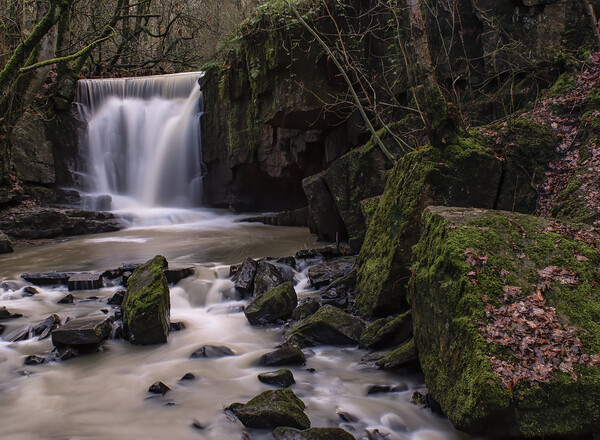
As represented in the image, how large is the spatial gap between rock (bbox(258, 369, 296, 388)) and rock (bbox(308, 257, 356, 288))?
2765mm

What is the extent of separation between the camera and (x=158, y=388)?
3611 millimetres

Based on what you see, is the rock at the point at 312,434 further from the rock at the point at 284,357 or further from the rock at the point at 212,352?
the rock at the point at 212,352

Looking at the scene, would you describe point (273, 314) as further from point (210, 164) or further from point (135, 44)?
point (135, 44)

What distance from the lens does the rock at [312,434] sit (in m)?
2.63

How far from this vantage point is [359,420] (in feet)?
10.3

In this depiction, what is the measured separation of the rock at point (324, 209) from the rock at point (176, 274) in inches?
141

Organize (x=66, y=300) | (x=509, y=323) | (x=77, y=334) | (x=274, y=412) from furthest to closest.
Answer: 1. (x=66, y=300)
2. (x=77, y=334)
3. (x=274, y=412)
4. (x=509, y=323)

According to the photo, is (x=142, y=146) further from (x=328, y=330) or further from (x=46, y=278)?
(x=328, y=330)

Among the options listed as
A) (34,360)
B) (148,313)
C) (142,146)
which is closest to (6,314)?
(34,360)

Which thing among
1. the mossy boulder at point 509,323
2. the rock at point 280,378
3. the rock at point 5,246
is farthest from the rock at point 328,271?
the rock at point 5,246

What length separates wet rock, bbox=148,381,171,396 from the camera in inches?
142

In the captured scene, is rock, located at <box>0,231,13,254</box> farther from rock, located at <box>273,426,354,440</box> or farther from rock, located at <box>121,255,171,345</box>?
rock, located at <box>273,426,354,440</box>

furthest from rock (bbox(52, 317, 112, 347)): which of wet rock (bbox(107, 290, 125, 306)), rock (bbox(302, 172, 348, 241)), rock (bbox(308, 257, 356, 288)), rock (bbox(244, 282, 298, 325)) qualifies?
rock (bbox(302, 172, 348, 241))

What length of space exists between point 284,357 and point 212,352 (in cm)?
85
